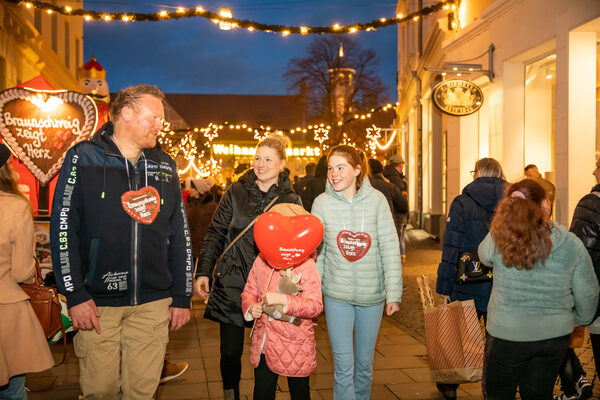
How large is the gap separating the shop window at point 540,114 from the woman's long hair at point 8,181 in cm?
891

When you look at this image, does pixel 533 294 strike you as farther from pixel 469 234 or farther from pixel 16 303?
pixel 16 303

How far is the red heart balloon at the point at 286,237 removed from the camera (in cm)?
350

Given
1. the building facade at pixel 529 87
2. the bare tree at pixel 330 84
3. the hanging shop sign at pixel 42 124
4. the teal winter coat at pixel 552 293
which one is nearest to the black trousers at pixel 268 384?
the teal winter coat at pixel 552 293

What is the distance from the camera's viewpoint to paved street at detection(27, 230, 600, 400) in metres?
5.09

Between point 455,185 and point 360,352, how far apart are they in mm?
10232

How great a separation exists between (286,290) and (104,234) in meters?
1.11

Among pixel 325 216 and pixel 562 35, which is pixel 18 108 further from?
pixel 562 35

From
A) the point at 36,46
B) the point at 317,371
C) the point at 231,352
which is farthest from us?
the point at 36,46

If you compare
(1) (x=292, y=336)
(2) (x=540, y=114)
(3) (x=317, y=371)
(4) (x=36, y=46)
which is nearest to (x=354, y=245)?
(1) (x=292, y=336)

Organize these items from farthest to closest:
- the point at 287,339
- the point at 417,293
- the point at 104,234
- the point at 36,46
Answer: the point at 36,46 → the point at 417,293 → the point at 287,339 → the point at 104,234

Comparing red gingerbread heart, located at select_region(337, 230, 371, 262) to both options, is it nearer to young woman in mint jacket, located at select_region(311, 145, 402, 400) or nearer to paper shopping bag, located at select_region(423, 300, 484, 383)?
young woman in mint jacket, located at select_region(311, 145, 402, 400)

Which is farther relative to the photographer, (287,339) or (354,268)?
(354,268)

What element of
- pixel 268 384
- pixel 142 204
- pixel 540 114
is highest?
pixel 540 114

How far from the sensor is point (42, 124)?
7.48 meters
